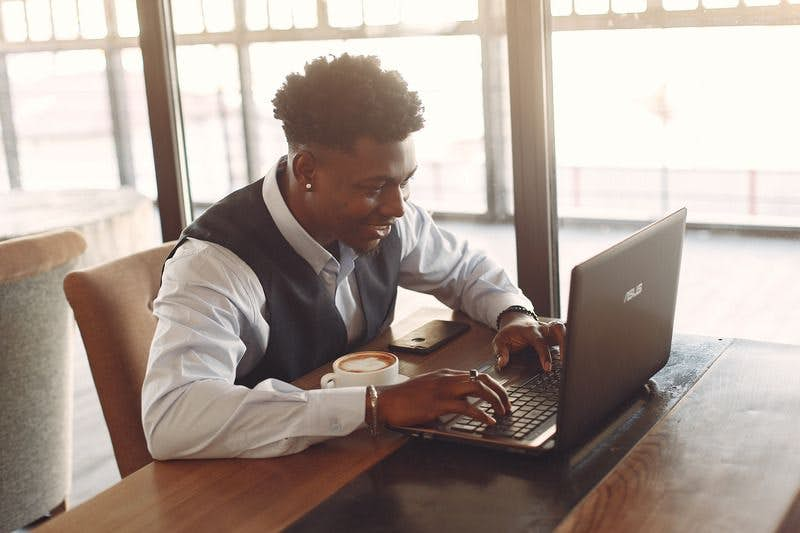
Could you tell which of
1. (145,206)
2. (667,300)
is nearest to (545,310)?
(667,300)

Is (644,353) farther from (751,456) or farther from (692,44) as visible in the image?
(692,44)

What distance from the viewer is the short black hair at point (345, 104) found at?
5.22 ft

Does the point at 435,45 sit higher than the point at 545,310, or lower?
higher

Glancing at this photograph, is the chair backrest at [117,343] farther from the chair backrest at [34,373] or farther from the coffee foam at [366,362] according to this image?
the chair backrest at [34,373]

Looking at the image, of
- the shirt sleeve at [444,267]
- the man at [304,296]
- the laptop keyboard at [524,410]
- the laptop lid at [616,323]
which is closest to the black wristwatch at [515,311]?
the man at [304,296]

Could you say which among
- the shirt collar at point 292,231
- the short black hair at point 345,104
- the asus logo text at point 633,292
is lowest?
the asus logo text at point 633,292

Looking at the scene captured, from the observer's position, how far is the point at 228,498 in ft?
3.89

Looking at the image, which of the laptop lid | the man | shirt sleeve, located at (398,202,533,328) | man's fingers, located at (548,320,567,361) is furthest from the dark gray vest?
the laptop lid

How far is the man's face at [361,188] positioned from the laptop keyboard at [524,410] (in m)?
0.38

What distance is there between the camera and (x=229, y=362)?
4.80 ft

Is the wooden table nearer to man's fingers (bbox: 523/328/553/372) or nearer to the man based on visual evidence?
the man

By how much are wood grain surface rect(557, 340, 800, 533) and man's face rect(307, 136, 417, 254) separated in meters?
0.59

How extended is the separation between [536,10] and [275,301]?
91 centimetres

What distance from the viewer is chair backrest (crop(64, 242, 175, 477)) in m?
1.66
